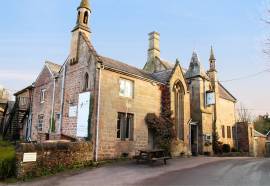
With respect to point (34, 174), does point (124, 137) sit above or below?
above

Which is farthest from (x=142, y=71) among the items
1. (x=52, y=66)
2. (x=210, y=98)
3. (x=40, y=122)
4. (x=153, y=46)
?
(x=40, y=122)

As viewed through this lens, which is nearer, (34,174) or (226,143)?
(34,174)

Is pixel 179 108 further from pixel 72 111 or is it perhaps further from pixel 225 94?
pixel 225 94

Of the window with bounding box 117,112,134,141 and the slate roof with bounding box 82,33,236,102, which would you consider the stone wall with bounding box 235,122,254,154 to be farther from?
the window with bounding box 117,112,134,141

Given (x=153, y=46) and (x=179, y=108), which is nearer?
(x=179, y=108)

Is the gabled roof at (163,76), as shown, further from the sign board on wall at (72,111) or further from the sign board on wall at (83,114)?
the sign board on wall at (72,111)

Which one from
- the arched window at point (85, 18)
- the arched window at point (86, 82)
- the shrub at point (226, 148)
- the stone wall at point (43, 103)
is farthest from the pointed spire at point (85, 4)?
the shrub at point (226, 148)

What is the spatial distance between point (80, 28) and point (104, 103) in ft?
22.2

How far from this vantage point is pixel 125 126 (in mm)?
20156

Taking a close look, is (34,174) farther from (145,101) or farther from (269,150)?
(269,150)

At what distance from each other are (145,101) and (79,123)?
573cm

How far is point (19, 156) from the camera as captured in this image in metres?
14.0

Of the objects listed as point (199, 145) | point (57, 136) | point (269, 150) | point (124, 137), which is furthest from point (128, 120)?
point (269, 150)

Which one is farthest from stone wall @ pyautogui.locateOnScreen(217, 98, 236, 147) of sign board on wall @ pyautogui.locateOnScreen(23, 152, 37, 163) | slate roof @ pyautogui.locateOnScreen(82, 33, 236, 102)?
sign board on wall @ pyautogui.locateOnScreen(23, 152, 37, 163)
